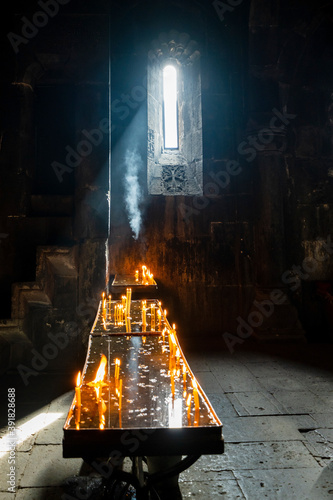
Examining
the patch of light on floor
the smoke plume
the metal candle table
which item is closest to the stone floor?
the patch of light on floor

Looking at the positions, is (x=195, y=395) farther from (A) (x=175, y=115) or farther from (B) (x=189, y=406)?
(A) (x=175, y=115)

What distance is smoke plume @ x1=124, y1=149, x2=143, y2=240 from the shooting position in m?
7.64

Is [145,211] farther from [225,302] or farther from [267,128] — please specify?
[267,128]

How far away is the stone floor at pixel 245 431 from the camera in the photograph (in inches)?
113

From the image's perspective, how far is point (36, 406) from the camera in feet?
14.8

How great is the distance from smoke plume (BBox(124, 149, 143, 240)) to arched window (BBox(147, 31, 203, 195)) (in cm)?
28

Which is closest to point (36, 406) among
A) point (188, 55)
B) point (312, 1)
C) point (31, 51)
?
point (31, 51)

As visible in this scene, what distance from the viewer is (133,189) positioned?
766cm

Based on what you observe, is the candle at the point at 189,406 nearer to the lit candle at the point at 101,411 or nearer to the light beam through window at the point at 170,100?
the lit candle at the point at 101,411

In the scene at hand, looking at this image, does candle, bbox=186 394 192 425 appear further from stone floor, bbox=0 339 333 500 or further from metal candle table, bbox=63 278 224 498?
stone floor, bbox=0 339 333 500

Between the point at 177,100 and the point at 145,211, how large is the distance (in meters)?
3.00

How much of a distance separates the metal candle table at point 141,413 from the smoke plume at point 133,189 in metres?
5.17

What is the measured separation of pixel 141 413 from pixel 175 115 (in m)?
7.93

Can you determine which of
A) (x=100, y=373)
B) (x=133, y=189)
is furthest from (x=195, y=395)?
(x=133, y=189)
